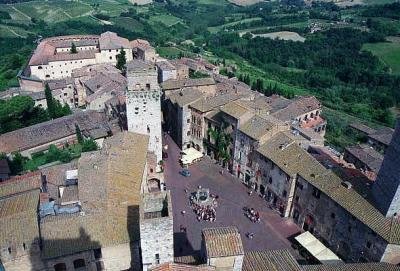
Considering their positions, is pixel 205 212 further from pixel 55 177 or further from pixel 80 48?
pixel 80 48

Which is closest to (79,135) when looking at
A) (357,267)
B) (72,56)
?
(72,56)

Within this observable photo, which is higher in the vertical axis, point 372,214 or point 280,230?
point 372,214

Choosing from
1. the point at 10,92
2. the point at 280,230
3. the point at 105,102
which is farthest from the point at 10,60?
the point at 280,230

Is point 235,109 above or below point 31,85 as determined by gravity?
above

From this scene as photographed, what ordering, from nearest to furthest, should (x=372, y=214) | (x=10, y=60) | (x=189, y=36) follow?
(x=372, y=214), (x=10, y=60), (x=189, y=36)

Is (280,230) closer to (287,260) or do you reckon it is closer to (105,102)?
(287,260)

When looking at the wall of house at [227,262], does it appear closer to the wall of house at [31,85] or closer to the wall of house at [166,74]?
the wall of house at [166,74]

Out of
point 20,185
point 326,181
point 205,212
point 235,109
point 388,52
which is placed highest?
point 235,109

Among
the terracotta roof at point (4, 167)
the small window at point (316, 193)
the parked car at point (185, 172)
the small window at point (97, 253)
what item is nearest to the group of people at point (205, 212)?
the parked car at point (185, 172)
